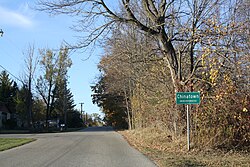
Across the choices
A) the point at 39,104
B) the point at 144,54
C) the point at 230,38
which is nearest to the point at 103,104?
the point at 39,104

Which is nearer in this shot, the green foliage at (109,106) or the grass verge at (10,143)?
the grass verge at (10,143)

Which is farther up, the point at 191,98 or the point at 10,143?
the point at 191,98

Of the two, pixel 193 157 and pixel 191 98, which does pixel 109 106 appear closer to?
pixel 191 98

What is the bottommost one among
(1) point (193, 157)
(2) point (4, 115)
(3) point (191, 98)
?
(1) point (193, 157)

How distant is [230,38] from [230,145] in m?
4.85

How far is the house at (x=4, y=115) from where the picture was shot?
6761 cm

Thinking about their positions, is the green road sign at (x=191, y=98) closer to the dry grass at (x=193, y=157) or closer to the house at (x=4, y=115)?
the dry grass at (x=193, y=157)

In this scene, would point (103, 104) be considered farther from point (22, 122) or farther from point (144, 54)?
point (144, 54)

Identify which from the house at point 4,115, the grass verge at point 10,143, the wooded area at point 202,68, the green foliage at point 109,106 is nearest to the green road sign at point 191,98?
the wooded area at point 202,68

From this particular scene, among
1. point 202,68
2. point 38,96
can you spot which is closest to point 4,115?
point 38,96

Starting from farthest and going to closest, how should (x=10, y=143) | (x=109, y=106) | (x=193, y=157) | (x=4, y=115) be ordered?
(x=4, y=115) → (x=109, y=106) → (x=10, y=143) → (x=193, y=157)

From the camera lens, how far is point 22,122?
73.9 meters

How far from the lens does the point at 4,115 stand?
71.2 metres

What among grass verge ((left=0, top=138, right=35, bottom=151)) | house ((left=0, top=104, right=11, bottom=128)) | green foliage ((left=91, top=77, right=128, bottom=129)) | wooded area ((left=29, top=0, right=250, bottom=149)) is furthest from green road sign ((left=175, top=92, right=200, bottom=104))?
house ((left=0, top=104, right=11, bottom=128))
